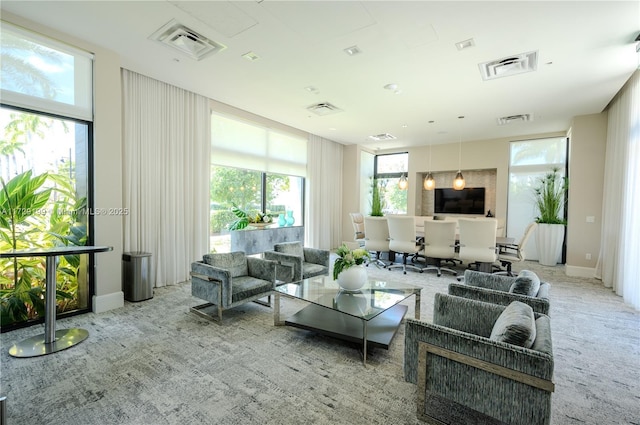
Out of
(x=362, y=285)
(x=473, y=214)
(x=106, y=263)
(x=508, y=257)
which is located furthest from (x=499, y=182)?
(x=106, y=263)

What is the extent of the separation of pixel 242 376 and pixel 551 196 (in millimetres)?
7631

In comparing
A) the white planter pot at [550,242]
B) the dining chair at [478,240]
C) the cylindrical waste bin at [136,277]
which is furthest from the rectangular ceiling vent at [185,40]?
the white planter pot at [550,242]

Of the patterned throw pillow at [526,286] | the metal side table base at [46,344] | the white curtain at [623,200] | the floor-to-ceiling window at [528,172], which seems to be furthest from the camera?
the floor-to-ceiling window at [528,172]

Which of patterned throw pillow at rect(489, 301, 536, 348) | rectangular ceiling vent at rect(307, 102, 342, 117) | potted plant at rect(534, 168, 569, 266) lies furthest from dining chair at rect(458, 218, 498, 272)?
patterned throw pillow at rect(489, 301, 536, 348)

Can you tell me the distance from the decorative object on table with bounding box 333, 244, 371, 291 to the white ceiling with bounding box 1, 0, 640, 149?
7.89ft

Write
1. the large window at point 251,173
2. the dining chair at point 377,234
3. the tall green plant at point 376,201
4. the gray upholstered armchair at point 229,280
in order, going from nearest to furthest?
the gray upholstered armchair at point 229,280, the large window at point 251,173, the dining chair at point 377,234, the tall green plant at point 376,201

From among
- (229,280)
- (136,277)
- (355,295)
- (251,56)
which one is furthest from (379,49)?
(136,277)

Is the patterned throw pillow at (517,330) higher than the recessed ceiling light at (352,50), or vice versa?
the recessed ceiling light at (352,50)

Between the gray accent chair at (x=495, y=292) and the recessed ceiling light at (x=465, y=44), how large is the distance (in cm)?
257

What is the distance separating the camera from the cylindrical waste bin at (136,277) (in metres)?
3.86

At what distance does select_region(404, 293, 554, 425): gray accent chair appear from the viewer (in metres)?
1.46

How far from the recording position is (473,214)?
8164mm

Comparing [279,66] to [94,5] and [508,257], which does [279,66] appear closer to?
[94,5]

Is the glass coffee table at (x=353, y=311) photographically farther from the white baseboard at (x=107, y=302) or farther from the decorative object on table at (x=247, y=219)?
the decorative object on table at (x=247, y=219)
